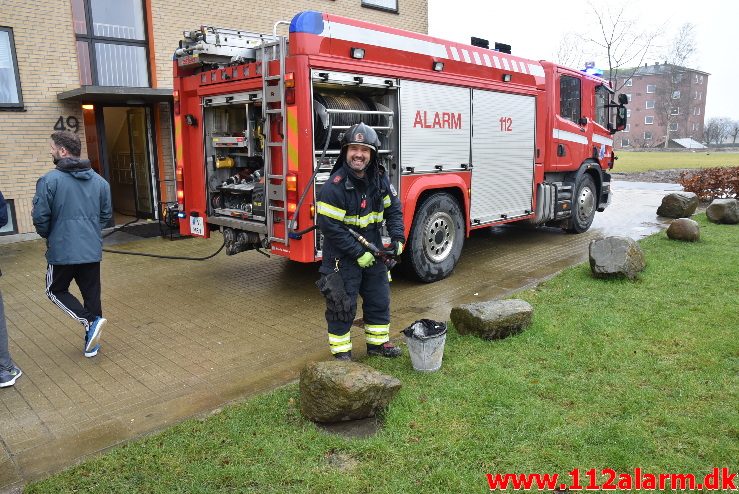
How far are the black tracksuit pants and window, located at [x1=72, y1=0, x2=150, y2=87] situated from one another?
670 centimetres

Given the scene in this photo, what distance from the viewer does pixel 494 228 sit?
11.1 meters

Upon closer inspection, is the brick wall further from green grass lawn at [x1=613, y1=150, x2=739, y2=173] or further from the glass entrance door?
green grass lawn at [x1=613, y1=150, x2=739, y2=173]

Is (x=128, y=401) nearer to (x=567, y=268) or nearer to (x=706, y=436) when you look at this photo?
(x=706, y=436)

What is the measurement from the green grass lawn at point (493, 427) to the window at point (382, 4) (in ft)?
36.0

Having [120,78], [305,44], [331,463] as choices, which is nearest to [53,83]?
[120,78]

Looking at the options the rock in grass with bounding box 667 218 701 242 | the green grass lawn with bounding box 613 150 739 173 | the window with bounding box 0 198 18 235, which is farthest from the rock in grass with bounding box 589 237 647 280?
the green grass lawn with bounding box 613 150 739 173

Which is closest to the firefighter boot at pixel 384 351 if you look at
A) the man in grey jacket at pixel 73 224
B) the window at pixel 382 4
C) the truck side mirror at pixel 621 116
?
the man in grey jacket at pixel 73 224

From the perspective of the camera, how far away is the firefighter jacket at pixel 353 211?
163 inches

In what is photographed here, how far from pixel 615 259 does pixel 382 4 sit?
400 inches

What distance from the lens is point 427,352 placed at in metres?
4.23

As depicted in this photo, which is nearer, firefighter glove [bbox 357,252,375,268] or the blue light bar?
firefighter glove [bbox 357,252,375,268]

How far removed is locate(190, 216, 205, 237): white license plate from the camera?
6926 mm

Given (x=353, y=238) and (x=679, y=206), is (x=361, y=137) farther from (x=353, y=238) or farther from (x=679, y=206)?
(x=679, y=206)

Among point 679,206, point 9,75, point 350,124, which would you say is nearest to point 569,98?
point 679,206
